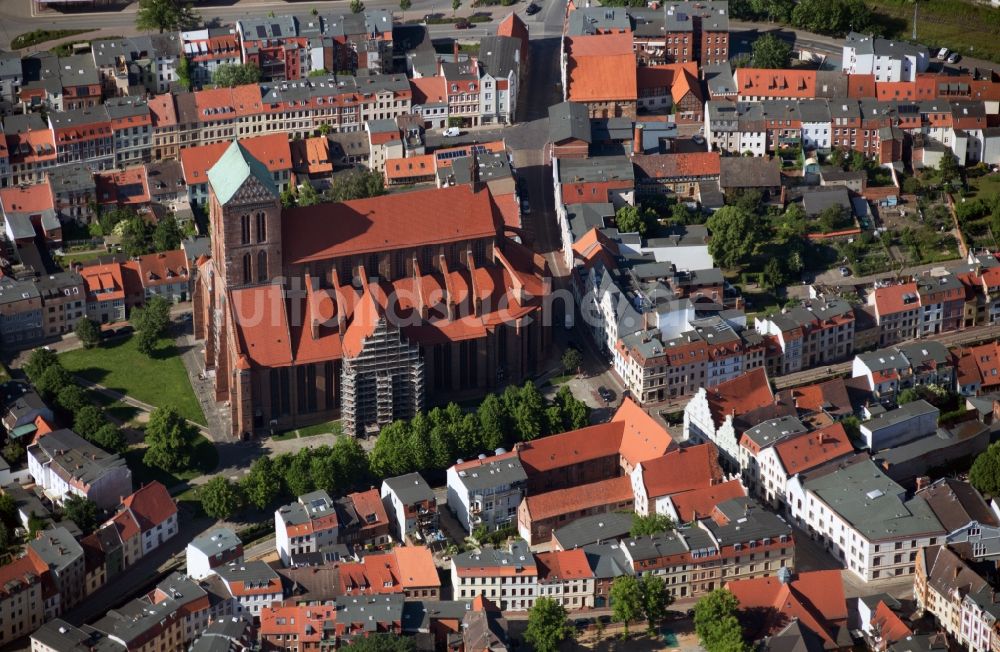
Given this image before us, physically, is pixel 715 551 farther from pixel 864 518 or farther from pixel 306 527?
pixel 306 527

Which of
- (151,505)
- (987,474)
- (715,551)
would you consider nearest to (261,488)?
(151,505)

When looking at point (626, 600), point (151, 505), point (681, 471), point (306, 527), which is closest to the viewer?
point (626, 600)

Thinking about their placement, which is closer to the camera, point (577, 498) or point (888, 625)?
point (888, 625)

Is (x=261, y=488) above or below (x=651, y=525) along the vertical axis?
above

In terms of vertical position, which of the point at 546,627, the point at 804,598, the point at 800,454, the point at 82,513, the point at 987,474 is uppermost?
the point at 800,454

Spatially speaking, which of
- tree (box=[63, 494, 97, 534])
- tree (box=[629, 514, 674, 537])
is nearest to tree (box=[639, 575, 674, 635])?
tree (box=[629, 514, 674, 537])

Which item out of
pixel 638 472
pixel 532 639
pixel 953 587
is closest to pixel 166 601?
pixel 532 639

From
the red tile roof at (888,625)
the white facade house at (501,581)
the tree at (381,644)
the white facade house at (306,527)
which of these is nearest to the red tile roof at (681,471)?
the white facade house at (501,581)
